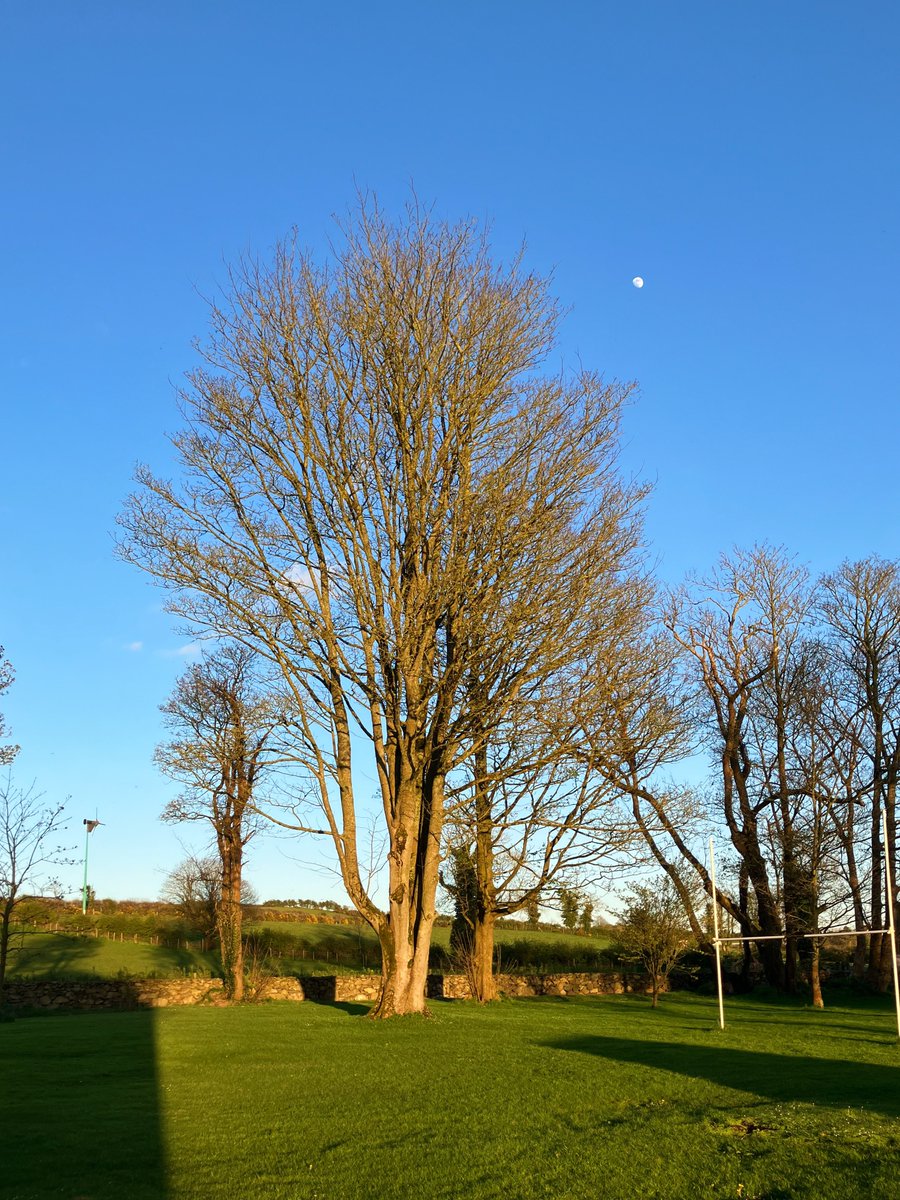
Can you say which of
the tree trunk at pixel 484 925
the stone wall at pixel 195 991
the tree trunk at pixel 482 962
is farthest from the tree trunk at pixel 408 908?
the stone wall at pixel 195 991

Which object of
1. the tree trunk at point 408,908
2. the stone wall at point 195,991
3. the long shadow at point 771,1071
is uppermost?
the tree trunk at point 408,908

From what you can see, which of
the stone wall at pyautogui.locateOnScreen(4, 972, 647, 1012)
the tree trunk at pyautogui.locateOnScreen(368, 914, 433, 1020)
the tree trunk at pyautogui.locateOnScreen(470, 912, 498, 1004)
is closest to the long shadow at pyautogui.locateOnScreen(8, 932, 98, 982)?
the stone wall at pyautogui.locateOnScreen(4, 972, 647, 1012)

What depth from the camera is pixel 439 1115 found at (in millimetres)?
10148

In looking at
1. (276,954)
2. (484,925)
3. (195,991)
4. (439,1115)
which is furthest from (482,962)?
(439,1115)

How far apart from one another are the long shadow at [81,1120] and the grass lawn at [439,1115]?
1.4 inches

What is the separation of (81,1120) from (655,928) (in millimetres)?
25105

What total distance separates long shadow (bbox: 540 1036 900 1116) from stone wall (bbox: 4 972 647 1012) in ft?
54.5

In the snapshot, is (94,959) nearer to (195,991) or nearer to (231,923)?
(195,991)

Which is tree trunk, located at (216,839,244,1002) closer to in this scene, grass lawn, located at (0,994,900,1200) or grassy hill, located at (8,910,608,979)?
grassy hill, located at (8,910,608,979)

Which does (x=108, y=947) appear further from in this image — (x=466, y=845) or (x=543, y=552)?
(x=543, y=552)

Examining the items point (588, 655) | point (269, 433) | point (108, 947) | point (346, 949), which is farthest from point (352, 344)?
point (346, 949)

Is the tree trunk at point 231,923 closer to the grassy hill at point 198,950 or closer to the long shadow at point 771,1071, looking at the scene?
the grassy hill at point 198,950

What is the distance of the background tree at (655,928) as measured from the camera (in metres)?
32.7

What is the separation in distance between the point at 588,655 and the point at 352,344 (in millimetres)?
7955
